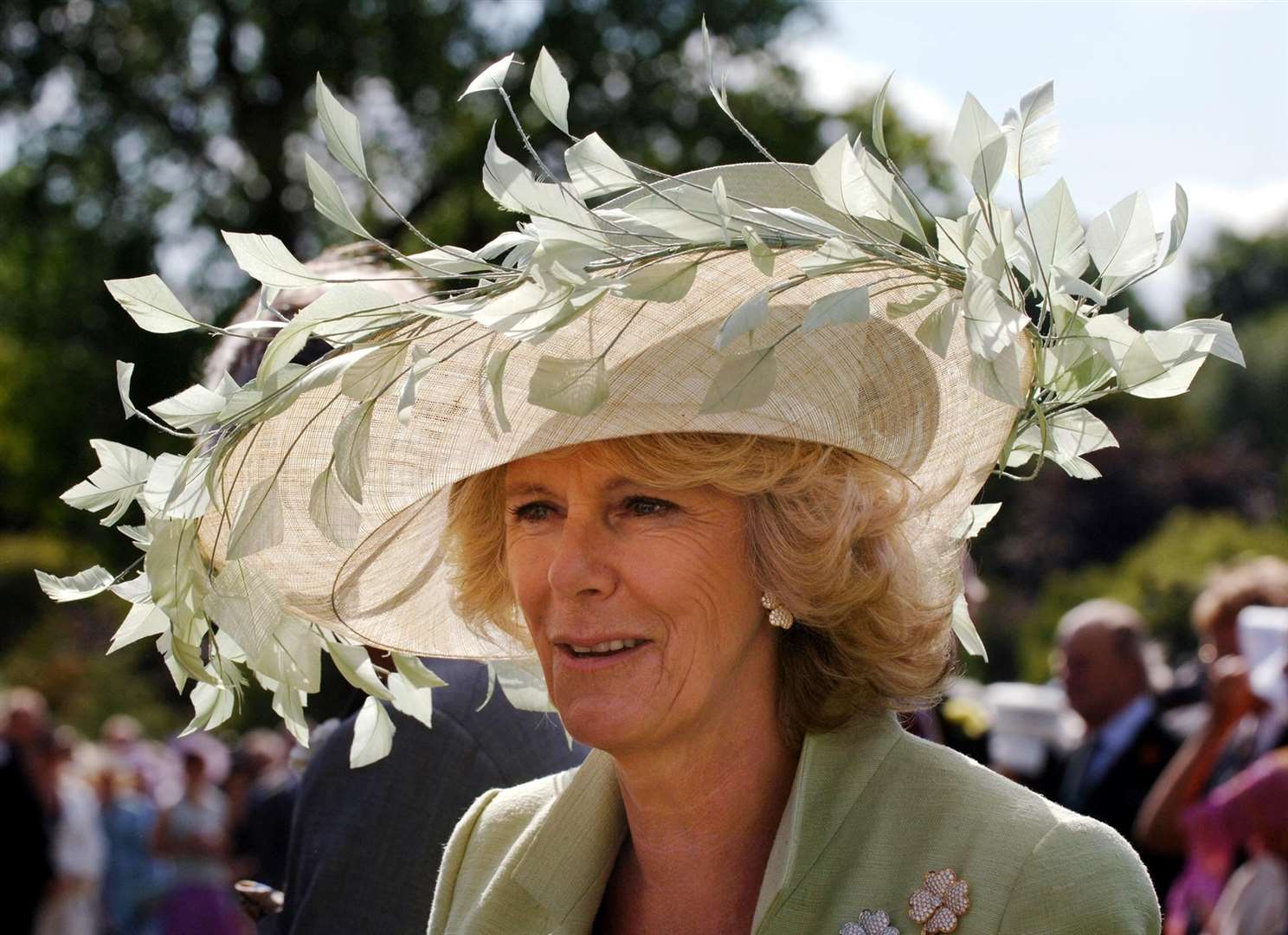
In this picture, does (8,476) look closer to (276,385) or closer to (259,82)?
(259,82)

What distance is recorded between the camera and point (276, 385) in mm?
1966

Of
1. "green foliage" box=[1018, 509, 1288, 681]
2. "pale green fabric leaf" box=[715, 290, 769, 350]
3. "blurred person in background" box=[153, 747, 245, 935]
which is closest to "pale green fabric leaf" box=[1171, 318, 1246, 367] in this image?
"pale green fabric leaf" box=[715, 290, 769, 350]

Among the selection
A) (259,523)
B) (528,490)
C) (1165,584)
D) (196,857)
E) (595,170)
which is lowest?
(1165,584)

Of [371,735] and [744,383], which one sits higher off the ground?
[744,383]

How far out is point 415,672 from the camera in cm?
266

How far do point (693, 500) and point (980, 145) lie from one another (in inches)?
29.0

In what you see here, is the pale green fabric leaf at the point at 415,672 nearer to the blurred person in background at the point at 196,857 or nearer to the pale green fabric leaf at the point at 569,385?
the pale green fabric leaf at the point at 569,385

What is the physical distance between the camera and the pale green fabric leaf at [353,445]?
1967 mm

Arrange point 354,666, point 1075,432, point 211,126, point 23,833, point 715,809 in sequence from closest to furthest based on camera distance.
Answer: point 1075,432, point 715,809, point 354,666, point 23,833, point 211,126

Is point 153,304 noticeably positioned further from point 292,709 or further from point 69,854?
point 69,854

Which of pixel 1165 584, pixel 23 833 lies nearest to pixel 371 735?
pixel 23 833

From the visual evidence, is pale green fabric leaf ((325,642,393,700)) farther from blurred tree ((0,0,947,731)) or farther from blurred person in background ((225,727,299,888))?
blurred tree ((0,0,947,731))

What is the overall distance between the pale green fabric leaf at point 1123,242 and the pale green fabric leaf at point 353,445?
0.89 meters

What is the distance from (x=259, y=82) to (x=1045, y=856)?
20620mm
